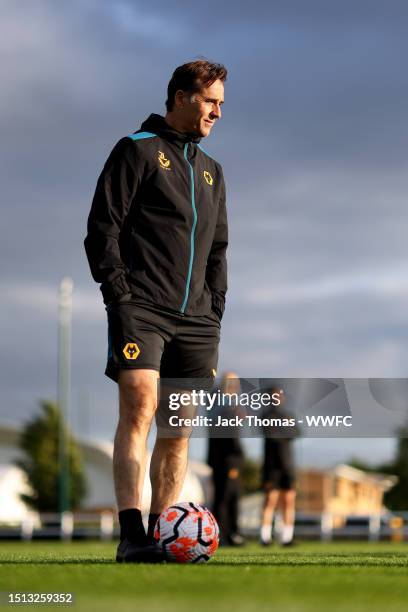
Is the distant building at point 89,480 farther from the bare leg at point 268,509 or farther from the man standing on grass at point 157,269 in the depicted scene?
the man standing on grass at point 157,269

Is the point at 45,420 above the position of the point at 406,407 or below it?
above

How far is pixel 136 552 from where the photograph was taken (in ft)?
17.7

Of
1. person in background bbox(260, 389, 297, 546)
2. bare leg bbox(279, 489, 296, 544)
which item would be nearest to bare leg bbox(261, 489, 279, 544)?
person in background bbox(260, 389, 297, 546)

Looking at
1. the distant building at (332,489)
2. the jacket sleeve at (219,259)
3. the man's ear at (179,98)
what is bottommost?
the jacket sleeve at (219,259)

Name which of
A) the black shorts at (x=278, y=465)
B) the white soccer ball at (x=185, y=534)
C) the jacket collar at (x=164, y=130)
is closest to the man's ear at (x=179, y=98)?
the jacket collar at (x=164, y=130)

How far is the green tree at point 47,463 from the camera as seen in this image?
191ft

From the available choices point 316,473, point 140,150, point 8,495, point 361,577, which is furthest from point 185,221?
point 316,473

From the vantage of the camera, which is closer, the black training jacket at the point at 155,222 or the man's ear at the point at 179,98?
the black training jacket at the point at 155,222

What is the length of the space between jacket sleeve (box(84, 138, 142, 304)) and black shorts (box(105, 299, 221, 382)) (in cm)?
14

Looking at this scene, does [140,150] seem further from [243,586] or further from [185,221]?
[243,586]

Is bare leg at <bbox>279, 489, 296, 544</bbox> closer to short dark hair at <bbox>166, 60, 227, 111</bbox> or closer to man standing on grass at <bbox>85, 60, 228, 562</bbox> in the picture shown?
man standing on grass at <bbox>85, 60, 228, 562</bbox>

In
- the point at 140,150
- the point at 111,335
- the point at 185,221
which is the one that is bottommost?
the point at 111,335

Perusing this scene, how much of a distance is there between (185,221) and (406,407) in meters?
3.26

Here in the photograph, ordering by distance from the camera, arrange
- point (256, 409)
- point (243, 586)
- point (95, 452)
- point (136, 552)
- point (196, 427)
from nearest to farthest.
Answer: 1. point (243, 586)
2. point (136, 552)
3. point (196, 427)
4. point (256, 409)
5. point (95, 452)
